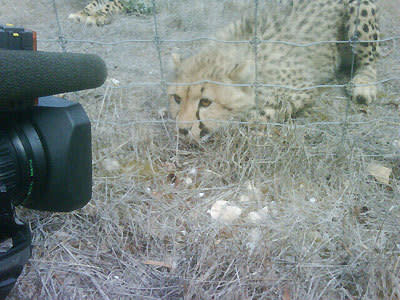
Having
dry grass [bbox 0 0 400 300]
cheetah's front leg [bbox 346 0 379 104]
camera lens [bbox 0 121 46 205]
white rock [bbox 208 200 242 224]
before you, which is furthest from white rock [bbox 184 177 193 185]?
cheetah's front leg [bbox 346 0 379 104]

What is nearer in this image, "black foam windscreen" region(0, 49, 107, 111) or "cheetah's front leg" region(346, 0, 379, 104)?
"black foam windscreen" region(0, 49, 107, 111)

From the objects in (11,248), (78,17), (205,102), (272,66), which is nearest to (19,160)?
(11,248)

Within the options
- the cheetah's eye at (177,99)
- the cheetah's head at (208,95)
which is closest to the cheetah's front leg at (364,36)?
the cheetah's head at (208,95)

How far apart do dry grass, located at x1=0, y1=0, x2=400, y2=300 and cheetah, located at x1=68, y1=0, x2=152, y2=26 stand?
1.38m

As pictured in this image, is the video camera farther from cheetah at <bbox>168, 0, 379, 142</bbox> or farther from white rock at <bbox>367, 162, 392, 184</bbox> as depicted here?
white rock at <bbox>367, 162, 392, 184</bbox>

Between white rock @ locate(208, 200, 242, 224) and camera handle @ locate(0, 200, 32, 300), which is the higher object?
camera handle @ locate(0, 200, 32, 300)

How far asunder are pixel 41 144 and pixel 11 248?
30 centimetres

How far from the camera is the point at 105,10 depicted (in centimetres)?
407

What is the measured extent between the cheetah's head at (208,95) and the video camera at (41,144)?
1111 mm

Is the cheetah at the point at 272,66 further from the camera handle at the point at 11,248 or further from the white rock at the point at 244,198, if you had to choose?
the camera handle at the point at 11,248

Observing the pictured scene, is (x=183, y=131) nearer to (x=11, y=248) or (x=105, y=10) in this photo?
(x=11, y=248)

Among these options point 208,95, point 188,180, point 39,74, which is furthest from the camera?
point 208,95

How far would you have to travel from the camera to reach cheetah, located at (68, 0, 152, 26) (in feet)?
12.8

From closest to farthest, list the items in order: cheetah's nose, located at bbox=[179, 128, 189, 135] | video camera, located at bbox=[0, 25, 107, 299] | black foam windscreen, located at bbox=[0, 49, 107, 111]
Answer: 1. black foam windscreen, located at bbox=[0, 49, 107, 111]
2. video camera, located at bbox=[0, 25, 107, 299]
3. cheetah's nose, located at bbox=[179, 128, 189, 135]
